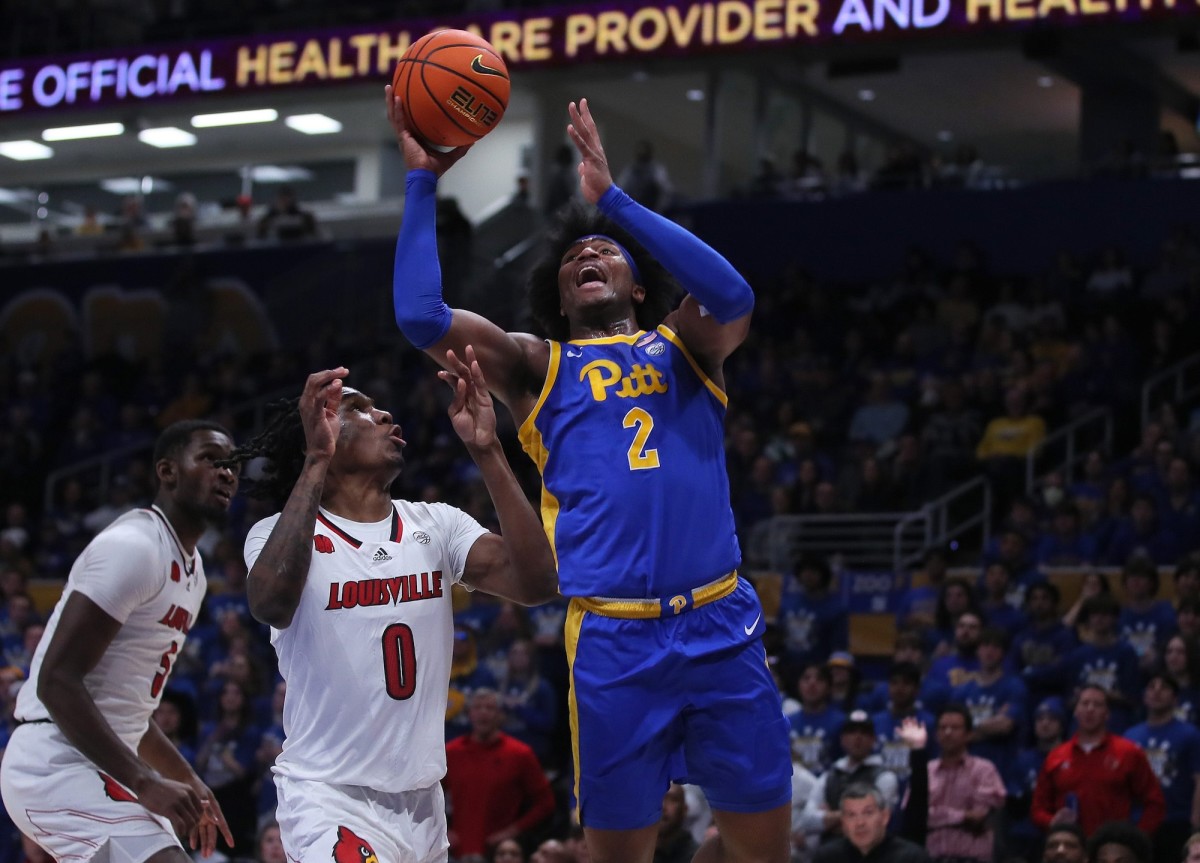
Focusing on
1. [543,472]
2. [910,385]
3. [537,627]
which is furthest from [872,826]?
[910,385]

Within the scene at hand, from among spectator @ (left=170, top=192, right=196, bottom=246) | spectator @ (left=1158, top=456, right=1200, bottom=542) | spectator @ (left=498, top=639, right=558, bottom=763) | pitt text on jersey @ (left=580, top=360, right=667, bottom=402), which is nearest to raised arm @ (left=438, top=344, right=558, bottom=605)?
pitt text on jersey @ (left=580, top=360, right=667, bottom=402)

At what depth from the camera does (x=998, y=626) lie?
10797 millimetres

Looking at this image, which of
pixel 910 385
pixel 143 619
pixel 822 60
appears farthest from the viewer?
pixel 822 60

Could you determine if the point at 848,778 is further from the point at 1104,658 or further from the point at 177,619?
the point at 177,619

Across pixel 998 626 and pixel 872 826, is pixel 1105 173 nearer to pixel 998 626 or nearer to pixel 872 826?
pixel 998 626

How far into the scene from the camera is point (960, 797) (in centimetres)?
916

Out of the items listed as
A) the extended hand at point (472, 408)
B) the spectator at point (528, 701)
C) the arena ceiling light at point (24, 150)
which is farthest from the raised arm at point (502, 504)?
the arena ceiling light at point (24, 150)

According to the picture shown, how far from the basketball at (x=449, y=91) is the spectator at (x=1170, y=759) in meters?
5.58

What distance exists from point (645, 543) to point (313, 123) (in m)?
20.1

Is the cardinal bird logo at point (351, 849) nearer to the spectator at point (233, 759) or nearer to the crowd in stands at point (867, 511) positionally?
the crowd in stands at point (867, 511)

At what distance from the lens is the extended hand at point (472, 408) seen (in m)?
5.04

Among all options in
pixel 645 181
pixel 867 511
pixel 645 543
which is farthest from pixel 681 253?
pixel 645 181

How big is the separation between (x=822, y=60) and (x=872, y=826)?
46.9ft

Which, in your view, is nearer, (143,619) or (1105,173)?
(143,619)
